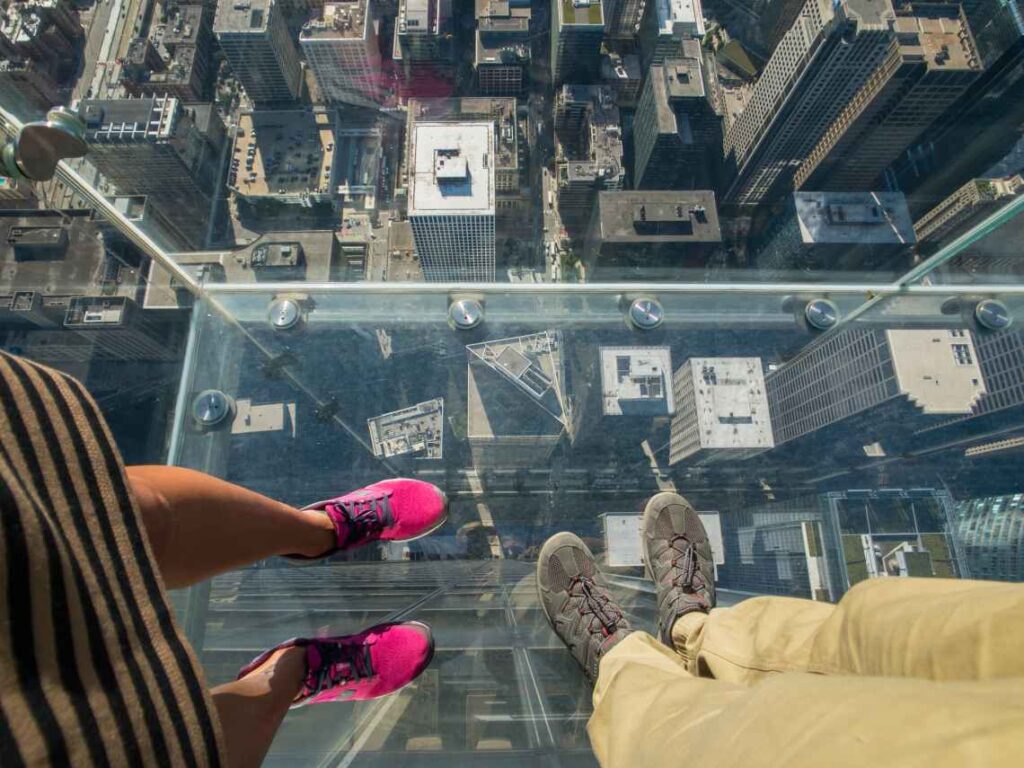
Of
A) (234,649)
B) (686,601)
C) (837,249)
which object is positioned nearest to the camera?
(234,649)

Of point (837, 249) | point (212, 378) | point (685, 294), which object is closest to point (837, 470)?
point (685, 294)

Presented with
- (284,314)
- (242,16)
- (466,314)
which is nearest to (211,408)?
(284,314)

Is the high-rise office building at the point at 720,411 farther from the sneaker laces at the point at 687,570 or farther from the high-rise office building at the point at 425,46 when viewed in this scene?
the high-rise office building at the point at 425,46

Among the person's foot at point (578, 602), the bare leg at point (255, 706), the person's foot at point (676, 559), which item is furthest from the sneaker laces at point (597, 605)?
the bare leg at point (255, 706)

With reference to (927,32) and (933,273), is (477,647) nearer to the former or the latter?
(933,273)

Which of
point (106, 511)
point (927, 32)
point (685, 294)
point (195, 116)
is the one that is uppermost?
point (927, 32)

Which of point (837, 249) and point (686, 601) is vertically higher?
point (837, 249)

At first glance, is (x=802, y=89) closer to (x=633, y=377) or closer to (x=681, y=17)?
(x=681, y=17)
